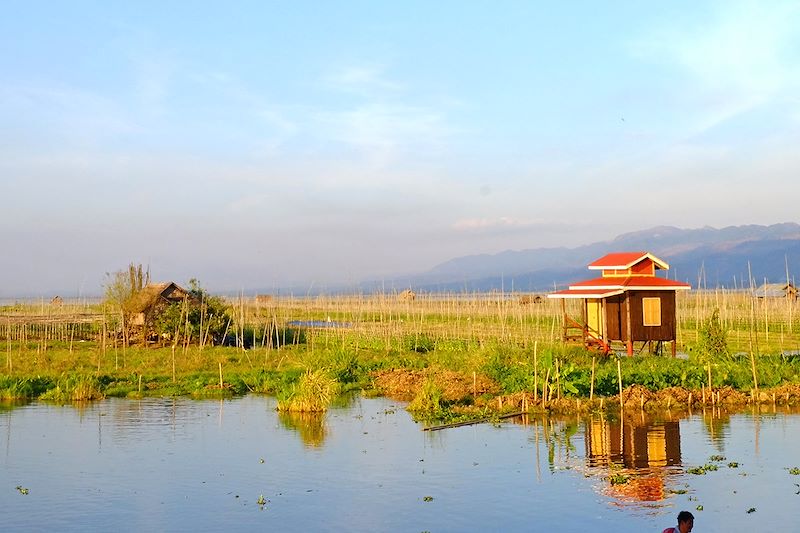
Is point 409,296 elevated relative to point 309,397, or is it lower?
elevated

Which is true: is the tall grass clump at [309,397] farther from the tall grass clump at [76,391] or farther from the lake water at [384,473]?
the tall grass clump at [76,391]

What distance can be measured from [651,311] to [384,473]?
20669mm

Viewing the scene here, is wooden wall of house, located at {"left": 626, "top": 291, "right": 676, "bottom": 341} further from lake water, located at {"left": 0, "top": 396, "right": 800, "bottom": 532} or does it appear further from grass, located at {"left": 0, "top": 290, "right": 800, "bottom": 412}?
lake water, located at {"left": 0, "top": 396, "right": 800, "bottom": 532}

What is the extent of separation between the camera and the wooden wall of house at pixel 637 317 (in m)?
35.1

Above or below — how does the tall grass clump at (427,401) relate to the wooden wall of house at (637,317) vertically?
below

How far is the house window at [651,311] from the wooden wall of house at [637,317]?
0.13 meters

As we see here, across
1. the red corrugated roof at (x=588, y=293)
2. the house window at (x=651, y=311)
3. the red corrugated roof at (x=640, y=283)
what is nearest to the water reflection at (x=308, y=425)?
the red corrugated roof at (x=588, y=293)

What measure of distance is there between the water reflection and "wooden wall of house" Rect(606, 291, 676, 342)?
14.9 m

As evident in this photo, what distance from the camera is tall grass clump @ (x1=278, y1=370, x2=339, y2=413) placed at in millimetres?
26078

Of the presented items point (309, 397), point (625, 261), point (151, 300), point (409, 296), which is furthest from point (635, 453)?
point (409, 296)

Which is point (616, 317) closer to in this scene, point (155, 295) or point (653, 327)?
point (653, 327)

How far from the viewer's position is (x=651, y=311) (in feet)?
116

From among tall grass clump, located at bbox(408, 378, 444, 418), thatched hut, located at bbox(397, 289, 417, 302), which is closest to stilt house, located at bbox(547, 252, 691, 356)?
tall grass clump, located at bbox(408, 378, 444, 418)

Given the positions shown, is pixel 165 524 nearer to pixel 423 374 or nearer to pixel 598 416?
pixel 598 416
